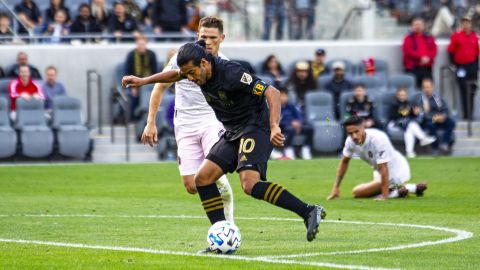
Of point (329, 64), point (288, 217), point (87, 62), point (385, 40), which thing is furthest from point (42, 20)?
point (288, 217)

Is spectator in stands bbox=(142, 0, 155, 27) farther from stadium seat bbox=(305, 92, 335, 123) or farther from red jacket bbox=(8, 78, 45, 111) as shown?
stadium seat bbox=(305, 92, 335, 123)

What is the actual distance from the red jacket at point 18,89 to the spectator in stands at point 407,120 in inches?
294

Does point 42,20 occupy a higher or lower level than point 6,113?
higher

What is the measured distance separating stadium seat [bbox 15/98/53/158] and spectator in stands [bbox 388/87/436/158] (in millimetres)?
7303

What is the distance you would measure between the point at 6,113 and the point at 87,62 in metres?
3.48

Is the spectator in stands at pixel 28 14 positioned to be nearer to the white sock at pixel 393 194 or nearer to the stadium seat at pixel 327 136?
the stadium seat at pixel 327 136

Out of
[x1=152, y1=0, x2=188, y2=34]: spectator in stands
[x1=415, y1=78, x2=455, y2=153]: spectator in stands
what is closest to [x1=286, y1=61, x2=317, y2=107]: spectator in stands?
[x1=415, y1=78, x2=455, y2=153]: spectator in stands

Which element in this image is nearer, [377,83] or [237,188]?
[237,188]

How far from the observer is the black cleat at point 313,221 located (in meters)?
10.3

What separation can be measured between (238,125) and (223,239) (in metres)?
1.01

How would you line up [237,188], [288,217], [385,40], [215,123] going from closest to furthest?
[215,123], [288,217], [237,188], [385,40]

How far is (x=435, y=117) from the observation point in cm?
2644

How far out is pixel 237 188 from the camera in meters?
19.3

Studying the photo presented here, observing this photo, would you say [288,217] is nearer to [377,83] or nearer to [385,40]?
[377,83]
